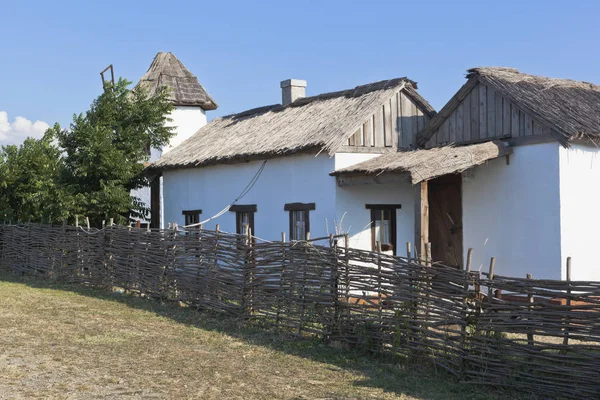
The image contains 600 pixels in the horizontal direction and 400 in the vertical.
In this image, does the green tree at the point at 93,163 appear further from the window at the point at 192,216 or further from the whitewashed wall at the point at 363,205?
the whitewashed wall at the point at 363,205

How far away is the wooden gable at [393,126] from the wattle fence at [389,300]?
4242 mm

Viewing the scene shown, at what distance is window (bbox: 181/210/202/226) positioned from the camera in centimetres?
1841

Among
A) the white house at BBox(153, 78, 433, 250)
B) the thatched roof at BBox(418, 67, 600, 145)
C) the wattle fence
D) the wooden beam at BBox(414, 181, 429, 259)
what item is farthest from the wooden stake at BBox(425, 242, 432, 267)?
the white house at BBox(153, 78, 433, 250)

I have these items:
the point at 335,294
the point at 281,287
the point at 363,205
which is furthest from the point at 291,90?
the point at 335,294

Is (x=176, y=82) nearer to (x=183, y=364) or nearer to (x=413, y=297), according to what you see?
(x=183, y=364)

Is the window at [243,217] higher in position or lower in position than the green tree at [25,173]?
lower

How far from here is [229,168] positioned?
55.9 feet

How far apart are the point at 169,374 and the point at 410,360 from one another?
266 cm

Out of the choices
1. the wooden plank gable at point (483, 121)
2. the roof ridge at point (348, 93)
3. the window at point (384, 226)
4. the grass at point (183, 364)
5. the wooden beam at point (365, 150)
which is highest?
the roof ridge at point (348, 93)

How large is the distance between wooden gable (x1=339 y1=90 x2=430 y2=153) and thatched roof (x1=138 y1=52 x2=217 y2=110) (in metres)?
9.86

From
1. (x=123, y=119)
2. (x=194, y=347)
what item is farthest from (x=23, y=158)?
(x=194, y=347)

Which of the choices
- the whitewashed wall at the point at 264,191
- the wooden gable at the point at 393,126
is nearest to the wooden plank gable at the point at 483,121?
Answer: the wooden gable at the point at 393,126

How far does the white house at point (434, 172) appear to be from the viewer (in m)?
12.3

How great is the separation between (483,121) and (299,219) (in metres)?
4.22
